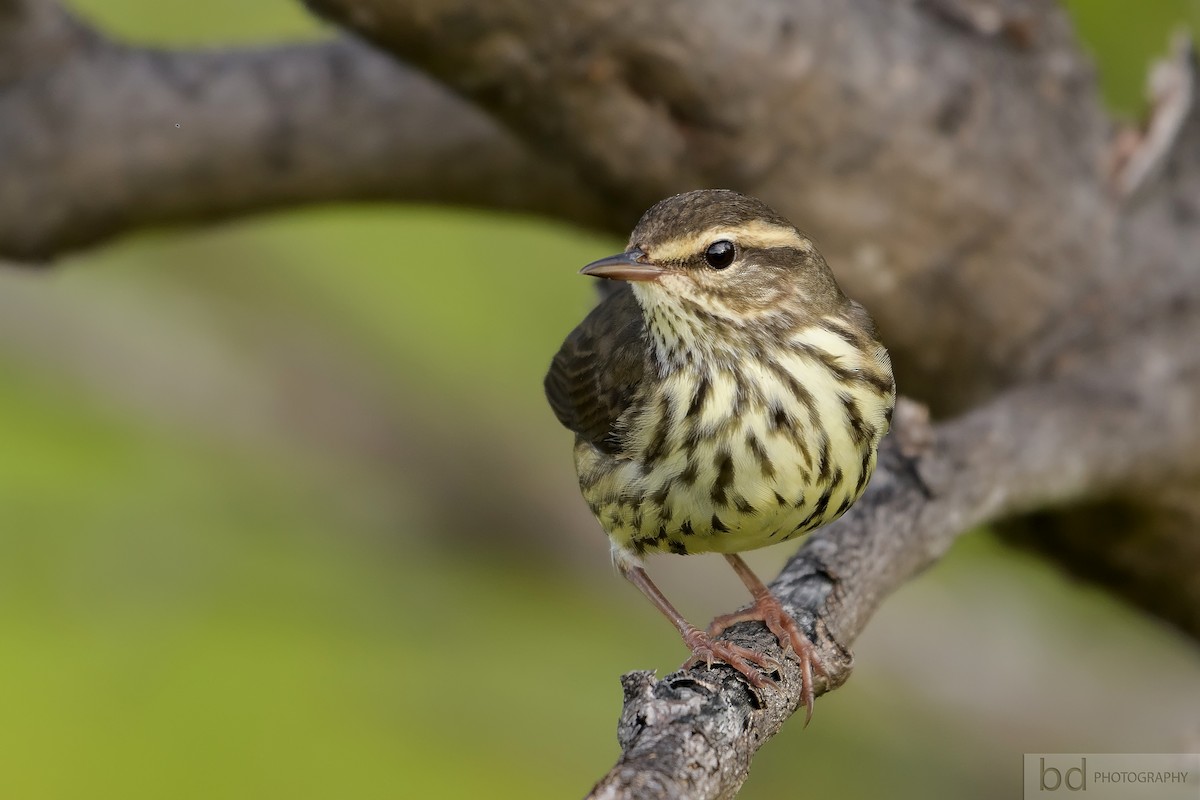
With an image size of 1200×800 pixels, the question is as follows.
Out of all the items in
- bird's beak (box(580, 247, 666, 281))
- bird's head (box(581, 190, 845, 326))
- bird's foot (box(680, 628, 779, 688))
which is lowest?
bird's foot (box(680, 628, 779, 688))

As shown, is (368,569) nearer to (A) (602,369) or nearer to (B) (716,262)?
(A) (602,369)

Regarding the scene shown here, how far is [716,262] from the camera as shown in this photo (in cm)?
380

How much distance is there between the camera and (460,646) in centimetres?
676

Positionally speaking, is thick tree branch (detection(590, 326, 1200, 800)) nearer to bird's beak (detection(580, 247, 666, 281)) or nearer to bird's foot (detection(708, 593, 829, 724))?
bird's foot (detection(708, 593, 829, 724))

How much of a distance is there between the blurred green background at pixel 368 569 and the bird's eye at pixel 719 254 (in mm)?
2587

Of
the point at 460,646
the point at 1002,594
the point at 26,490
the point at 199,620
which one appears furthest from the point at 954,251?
the point at 26,490

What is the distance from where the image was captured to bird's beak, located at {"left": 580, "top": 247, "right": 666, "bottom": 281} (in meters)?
3.62

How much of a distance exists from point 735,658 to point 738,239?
1039 mm

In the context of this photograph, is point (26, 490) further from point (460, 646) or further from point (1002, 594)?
point (1002, 594)

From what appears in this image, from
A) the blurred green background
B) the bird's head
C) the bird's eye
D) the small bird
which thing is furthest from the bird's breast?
the blurred green background

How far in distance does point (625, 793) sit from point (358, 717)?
3564 millimetres

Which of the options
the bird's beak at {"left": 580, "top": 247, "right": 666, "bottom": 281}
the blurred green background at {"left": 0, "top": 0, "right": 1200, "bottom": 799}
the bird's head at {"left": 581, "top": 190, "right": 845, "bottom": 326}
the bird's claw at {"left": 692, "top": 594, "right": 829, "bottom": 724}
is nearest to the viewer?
the bird's claw at {"left": 692, "top": 594, "right": 829, "bottom": 724}
